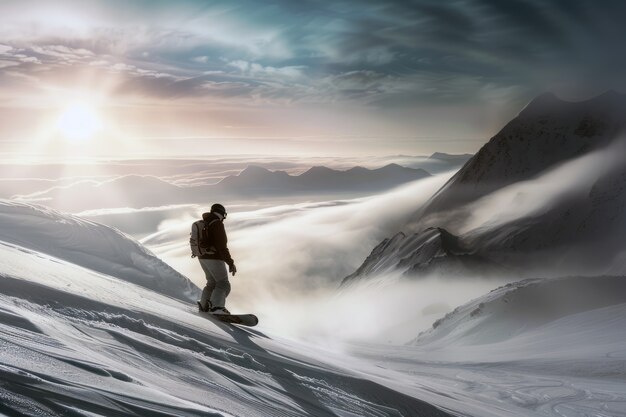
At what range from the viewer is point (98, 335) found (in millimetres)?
6855

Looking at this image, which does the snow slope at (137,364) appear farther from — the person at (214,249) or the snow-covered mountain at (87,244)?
the snow-covered mountain at (87,244)

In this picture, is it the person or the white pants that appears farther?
the white pants

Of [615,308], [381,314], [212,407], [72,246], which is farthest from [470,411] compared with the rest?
[381,314]

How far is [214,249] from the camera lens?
11.0 m

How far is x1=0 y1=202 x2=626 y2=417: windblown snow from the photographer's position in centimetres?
498

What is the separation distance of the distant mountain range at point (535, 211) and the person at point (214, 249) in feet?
267

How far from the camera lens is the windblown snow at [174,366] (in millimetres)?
4977

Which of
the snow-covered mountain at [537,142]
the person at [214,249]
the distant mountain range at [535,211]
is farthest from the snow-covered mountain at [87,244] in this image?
the snow-covered mountain at [537,142]

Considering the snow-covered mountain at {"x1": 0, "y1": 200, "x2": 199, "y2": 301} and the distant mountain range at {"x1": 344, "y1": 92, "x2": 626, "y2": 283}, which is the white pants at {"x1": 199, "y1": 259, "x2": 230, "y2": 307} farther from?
the distant mountain range at {"x1": 344, "y1": 92, "x2": 626, "y2": 283}

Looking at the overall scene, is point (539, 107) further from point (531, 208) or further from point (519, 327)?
point (519, 327)

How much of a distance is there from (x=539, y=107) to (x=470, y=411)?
171143 millimetres

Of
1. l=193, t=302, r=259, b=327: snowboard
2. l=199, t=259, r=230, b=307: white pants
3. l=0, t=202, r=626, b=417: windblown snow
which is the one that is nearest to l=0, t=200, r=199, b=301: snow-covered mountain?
l=0, t=202, r=626, b=417: windblown snow

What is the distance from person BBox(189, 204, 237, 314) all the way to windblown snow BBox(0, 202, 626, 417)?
560 millimetres

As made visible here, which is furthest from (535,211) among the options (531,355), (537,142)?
(531,355)
